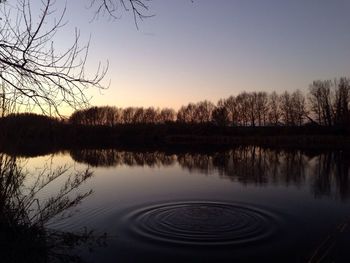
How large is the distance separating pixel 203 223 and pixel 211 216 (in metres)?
0.94

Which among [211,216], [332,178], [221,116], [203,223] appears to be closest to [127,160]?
[332,178]

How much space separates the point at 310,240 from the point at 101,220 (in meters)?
6.03

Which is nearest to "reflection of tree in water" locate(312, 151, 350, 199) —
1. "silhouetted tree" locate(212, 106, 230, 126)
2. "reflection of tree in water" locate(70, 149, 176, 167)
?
"reflection of tree in water" locate(70, 149, 176, 167)

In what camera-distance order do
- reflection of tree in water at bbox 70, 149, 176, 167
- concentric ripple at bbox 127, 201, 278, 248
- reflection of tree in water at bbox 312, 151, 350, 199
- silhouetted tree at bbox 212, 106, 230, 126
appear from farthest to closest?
silhouetted tree at bbox 212, 106, 230, 126 → reflection of tree in water at bbox 70, 149, 176, 167 → reflection of tree in water at bbox 312, 151, 350, 199 → concentric ripple at bbox 127, 201, 278, 248

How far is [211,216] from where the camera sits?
39.8 feet

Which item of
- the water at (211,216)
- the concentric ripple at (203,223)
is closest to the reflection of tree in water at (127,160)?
the water at (211,216)

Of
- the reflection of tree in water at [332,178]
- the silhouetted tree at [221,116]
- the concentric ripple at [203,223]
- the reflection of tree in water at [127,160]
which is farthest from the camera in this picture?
the silhouetted tree at [221,116]

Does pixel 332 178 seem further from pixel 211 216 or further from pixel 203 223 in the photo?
pixel 203 223

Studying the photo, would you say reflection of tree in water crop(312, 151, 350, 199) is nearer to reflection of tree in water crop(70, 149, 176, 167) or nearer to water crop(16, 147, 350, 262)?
water crop(16, 147, 350, 262)

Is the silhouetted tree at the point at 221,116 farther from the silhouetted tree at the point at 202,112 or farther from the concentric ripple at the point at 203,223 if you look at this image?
the concentric ripple at the point at 203,223

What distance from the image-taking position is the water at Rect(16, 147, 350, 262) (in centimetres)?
905

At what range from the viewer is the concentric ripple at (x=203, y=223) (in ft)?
32.8

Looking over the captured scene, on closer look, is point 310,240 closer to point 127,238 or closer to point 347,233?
point 347,233

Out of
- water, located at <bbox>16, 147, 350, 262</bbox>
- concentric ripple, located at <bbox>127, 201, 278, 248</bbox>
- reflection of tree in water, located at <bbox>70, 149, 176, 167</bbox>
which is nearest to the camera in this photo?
water, located at <bbox>16, 147, 350, 262</bbox>
